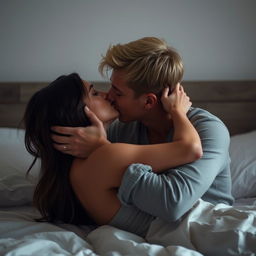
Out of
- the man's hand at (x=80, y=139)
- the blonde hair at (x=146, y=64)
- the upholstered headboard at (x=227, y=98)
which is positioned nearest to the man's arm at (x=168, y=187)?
the man's hand at (x=80, y=139)

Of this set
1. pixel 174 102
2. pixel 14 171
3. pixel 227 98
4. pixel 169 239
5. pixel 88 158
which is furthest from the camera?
pixel 227 98

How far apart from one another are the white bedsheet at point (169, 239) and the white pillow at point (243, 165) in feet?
2.15

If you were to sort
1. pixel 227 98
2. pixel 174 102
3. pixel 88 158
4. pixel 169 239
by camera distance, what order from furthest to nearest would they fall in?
pixel 227 98
pixel 174 102
pixel 88 158
pixel 169 239

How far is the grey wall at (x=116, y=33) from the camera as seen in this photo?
2.45 meters

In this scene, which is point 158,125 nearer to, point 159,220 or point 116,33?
point 159,220

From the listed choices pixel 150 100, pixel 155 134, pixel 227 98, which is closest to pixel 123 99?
pixel 150 100

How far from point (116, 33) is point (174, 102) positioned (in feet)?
3.81

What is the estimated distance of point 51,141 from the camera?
1.37 metres

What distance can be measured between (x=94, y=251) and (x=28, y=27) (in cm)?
167

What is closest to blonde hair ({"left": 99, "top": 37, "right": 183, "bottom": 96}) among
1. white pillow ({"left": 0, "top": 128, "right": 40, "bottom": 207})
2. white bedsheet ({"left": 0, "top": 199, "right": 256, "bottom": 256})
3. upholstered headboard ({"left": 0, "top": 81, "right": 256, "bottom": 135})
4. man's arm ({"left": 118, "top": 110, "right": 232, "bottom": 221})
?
man's arm ({"left": 118, "top": 110, "right": 232, "bottom": 221})

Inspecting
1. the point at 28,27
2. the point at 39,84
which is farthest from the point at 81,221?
the point at 28,27

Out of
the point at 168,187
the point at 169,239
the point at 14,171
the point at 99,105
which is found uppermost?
the point at 99,105

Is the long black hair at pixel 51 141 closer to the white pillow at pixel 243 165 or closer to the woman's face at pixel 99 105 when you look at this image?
the woman's face at pixel 99 105

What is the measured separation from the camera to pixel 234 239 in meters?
1.08
